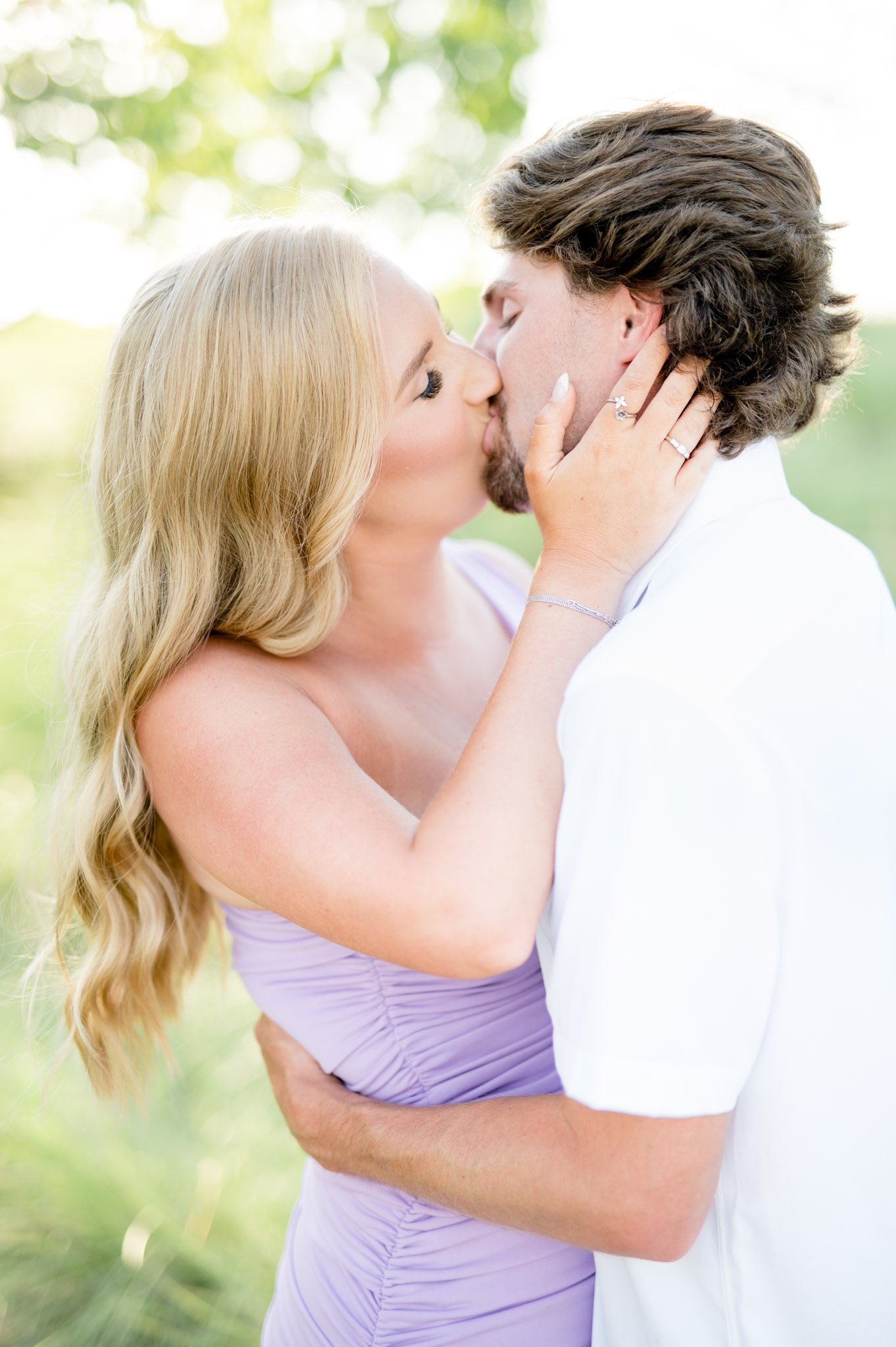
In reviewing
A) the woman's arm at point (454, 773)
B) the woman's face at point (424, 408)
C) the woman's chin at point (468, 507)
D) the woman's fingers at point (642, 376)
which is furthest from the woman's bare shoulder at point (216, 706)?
the woman's fingers at point (642, 376)

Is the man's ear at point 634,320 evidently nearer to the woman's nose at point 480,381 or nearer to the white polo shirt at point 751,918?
the woman's nose at point 480,381

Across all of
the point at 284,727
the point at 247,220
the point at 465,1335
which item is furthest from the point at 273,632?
the point at 465,1335

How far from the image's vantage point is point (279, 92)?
5445 millimetres

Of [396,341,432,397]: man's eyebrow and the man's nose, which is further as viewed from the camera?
the man's nose

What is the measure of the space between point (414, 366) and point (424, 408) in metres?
0.09

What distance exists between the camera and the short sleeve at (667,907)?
4.03 feet

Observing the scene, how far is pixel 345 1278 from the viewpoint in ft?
6.45

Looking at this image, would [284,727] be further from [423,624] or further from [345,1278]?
[345,1278]

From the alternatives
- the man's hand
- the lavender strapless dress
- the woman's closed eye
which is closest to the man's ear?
the woman's closed eye

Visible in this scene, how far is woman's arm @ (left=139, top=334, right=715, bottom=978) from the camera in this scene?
1.46m

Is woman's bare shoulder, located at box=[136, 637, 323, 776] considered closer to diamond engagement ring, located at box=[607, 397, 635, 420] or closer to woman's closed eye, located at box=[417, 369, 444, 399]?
woman's closed eye, located at box=[417, 369, 444, 399]

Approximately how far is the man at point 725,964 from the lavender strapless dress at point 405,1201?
190mm

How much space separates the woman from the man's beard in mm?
34

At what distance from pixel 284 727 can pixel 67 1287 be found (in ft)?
8.29
